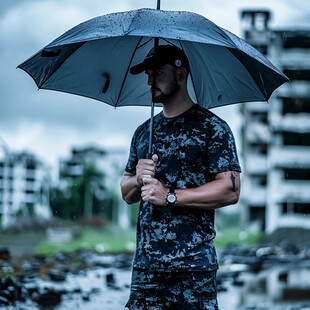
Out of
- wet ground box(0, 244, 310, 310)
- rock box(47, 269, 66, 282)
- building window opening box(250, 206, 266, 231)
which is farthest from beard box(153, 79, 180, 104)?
building window opening box(250, 206, 266, 231)

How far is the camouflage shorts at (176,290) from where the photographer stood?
8.84 feet

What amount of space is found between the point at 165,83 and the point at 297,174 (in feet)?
130

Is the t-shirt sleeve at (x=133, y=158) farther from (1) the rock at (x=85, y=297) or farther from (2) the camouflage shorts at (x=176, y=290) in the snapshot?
(1) the rock at (x=85, y=297)

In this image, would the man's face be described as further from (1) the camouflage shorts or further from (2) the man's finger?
(1) the camouflage shorts

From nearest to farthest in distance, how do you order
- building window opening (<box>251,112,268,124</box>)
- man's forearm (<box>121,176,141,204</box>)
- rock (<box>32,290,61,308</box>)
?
man's forearm (<box>121,176,141,204</box>)
rock (<box>32,290,61,308</box>)
building window opening (<box>251,112,268,124</box>)

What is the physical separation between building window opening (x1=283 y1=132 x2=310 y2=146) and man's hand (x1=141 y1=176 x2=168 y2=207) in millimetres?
37977

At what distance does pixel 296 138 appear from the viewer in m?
40.2

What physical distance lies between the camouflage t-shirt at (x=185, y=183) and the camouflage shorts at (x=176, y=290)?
4 centimetres

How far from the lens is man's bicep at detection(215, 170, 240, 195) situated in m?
2.73

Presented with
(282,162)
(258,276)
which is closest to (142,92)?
(258,276)

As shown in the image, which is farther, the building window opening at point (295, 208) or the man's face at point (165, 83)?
the building window opening at point (295, 208)

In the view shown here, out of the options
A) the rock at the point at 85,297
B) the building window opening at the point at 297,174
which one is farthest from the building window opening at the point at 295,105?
the rock at the point at 85,297

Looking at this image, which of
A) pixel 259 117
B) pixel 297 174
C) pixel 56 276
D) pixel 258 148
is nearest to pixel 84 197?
pixel 258 148

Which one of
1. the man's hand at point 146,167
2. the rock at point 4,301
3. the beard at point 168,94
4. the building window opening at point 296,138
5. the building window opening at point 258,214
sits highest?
the building window opening at point 296,138
